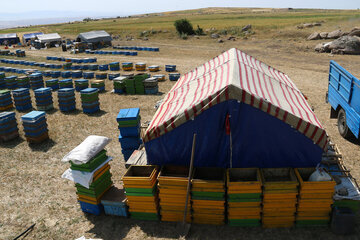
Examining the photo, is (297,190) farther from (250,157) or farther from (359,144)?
(359,144)

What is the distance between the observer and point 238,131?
7691 millimetres

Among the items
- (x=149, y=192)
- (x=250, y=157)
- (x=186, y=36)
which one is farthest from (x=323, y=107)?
(x=186, y=36)

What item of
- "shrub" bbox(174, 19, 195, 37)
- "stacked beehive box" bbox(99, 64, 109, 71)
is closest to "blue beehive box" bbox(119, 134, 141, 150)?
"stacked beehive box" bbox(99, 64, 109, 71)

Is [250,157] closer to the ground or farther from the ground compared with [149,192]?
farther from the ground

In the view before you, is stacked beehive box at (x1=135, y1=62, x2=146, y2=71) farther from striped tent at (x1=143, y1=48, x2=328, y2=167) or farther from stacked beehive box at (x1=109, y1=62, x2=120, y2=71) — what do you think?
striped tent at (x1=143, y1=48, x2=328, y2=167)

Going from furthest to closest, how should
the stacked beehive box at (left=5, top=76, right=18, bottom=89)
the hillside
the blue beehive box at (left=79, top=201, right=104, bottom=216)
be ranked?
the hillside < the stacked beehive box at (left=5, top=76, right=18, bottom=89) < the blue beehive box at (left=79, top=201, right=104, bottom=216)

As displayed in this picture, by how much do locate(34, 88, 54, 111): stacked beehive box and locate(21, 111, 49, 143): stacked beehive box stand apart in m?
4.84

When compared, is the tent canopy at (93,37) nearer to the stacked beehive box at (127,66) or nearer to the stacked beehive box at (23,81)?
the stacked beehive box at (127,66)

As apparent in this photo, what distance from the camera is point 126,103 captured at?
62.5 ft

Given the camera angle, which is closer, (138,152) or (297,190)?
(297,190)

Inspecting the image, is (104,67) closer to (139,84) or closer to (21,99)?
(139,84)

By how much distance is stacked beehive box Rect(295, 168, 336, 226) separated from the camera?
687cm

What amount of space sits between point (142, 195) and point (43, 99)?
1371cm

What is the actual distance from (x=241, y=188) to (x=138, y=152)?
4224 millimetres
